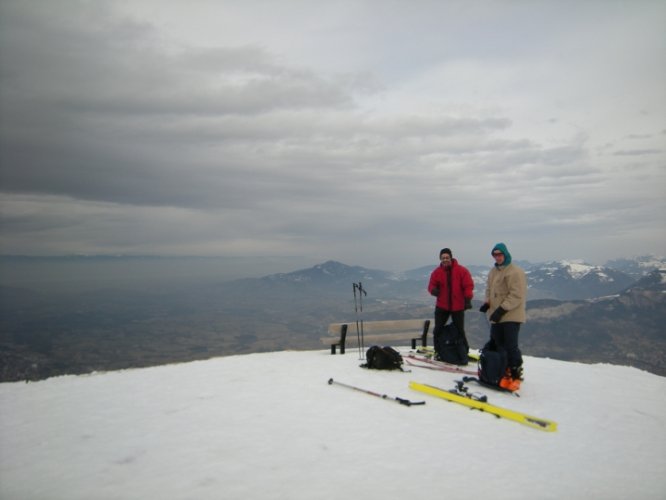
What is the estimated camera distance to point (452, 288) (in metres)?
10.9

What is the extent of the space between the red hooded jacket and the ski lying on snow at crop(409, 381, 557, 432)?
2.84 m

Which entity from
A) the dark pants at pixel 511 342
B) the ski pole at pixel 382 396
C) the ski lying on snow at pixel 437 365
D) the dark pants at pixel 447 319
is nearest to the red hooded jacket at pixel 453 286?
the dark pants at pixel 447 319

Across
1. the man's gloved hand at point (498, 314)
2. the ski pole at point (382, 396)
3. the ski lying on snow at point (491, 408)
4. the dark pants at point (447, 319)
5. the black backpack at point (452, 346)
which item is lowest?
the ski pole at point (382, 396)

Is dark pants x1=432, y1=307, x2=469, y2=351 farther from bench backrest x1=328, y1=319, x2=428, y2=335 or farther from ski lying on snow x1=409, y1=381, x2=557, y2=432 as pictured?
ski lying on snow x1=409, y1=381, x2=557, y2=432

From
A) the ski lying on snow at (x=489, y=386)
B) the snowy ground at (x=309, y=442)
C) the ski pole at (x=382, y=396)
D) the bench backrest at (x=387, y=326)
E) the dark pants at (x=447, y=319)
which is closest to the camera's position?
the snowy ground at (x=309, y=442)

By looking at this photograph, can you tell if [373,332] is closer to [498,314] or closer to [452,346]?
[452,346]

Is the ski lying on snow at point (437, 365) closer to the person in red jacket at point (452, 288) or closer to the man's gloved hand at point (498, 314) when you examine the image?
the person in red jacket at point (452, 288)

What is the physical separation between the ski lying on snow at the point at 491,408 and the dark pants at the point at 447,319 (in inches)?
106

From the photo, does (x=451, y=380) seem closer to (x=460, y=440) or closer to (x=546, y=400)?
(x=546, y=400)

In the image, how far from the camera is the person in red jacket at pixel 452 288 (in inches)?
424

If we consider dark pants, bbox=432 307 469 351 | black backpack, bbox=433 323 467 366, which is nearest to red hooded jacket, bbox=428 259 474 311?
dark pants, bbox=432 307 469 351

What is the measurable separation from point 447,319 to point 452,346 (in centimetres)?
81

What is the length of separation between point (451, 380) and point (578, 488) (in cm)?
480

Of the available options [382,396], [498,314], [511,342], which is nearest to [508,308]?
[498,314]
